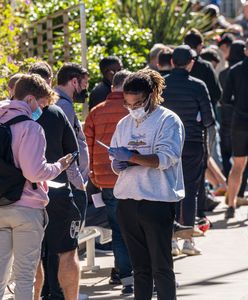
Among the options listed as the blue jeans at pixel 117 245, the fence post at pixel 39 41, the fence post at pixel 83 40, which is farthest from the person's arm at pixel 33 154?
the fence post at pixel 39 41

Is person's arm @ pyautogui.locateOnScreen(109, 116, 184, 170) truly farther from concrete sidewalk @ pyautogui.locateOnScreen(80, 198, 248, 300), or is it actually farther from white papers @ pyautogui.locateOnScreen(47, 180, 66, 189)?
concrete sidewalk @ pyautogui.locateOnScreen(80, 198, 248, 300)

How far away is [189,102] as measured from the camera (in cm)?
1085

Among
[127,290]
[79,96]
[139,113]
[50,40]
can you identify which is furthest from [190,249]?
[139,113]

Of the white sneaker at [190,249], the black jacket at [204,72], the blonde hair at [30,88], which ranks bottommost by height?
the white sneaker at [190,249]

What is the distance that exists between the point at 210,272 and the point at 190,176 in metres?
1.22

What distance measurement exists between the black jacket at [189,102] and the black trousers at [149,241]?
3265 millimetres

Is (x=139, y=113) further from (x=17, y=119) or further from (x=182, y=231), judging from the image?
(x=182, y=231)

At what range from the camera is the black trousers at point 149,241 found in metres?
7.53

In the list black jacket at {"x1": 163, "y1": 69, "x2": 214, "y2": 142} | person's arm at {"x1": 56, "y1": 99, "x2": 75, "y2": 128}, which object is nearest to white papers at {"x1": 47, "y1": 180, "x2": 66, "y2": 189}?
person's arm at {"x1": 56, "y1": 99, "x2": 75, "y2": 128}

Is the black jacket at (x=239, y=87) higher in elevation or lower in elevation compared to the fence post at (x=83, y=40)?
lower

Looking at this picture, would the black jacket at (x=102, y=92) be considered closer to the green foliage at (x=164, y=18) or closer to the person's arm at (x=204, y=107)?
the person's arm at (x=204, y=107)

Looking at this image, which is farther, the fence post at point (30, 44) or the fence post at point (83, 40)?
the fence post at point (30, 44)

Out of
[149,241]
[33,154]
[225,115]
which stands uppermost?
[33,154]

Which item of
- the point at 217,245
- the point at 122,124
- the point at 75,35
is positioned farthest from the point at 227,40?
the point at 122,124
